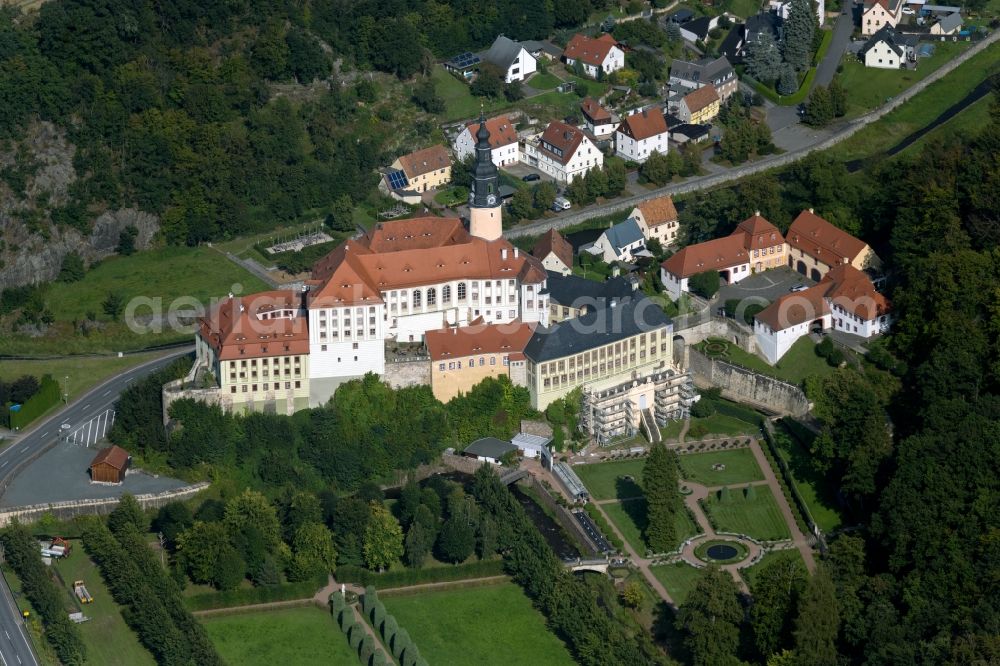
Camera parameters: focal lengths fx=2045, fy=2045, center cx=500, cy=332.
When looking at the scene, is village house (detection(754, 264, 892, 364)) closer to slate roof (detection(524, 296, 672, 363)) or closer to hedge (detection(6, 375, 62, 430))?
slate roof (detection(524, 296, 672, 363))

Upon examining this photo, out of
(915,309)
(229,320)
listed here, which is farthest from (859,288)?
(229,320)

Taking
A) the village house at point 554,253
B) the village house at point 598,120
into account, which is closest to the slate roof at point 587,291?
the village house at point 554,253

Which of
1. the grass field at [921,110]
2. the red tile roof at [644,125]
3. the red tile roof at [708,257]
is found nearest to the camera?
the red tile roof at [708,257]

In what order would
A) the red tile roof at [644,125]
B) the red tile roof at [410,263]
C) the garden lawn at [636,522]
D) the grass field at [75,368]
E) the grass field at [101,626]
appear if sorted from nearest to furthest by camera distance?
the grass field at [101,626] → the garden lawn at [636,522] → the red tile roof at [410,263] → the grass field at [75,368] → the red tile roof at [644,125]

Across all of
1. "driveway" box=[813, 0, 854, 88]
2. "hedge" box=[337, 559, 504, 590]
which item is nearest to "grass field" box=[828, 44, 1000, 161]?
"driveway" box=[813, 0, 854, 88]

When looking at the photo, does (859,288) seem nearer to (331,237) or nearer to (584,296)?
(584,296)

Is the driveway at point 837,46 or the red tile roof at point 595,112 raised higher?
the red tile roof at point 595,112

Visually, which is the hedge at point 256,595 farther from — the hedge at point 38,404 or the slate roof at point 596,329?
the hedge at point 38,404
